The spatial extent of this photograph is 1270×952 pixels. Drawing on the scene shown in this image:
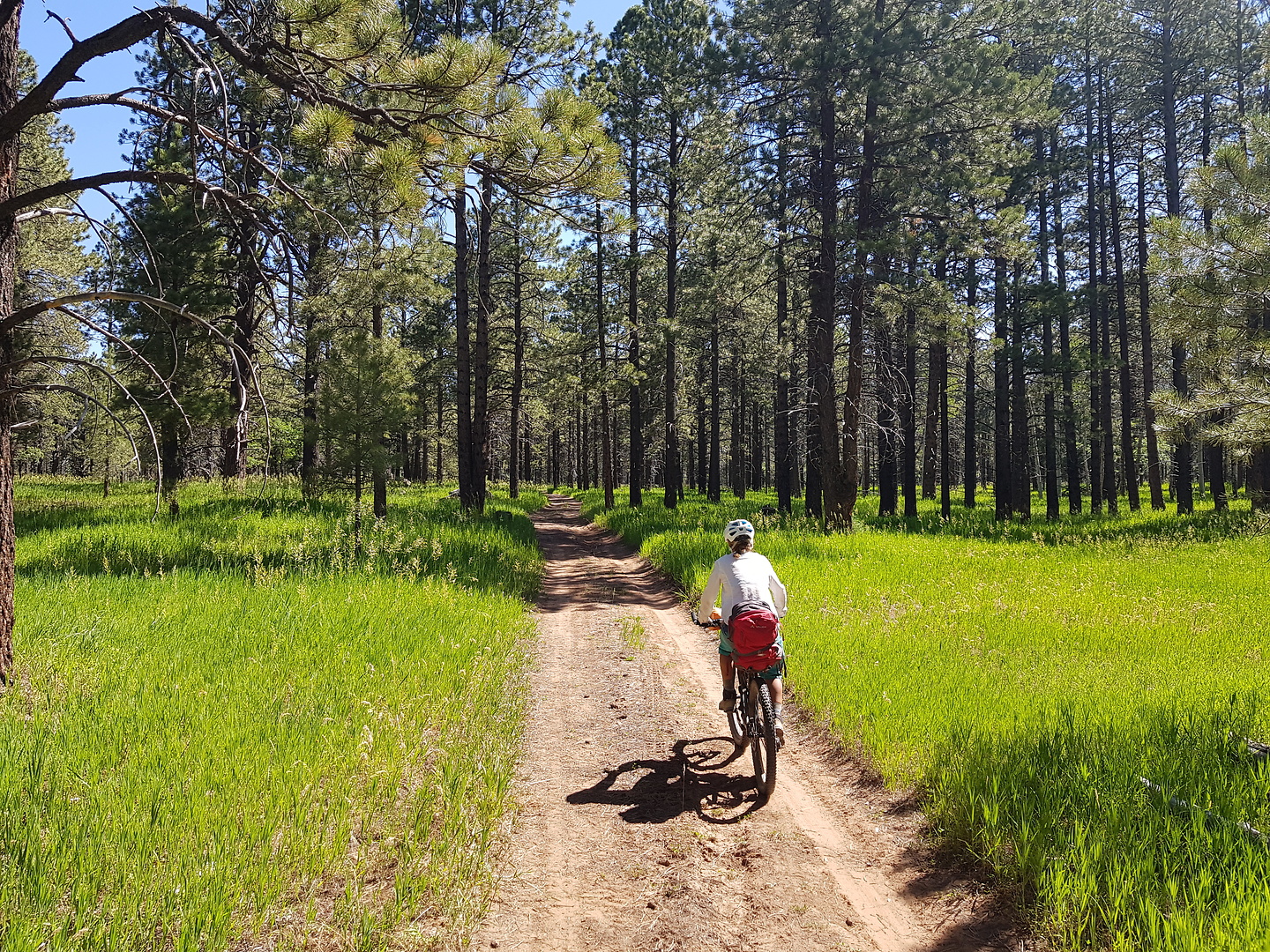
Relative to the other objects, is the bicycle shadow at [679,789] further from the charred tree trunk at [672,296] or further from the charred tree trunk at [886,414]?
the charred tree trunk at [672,296]

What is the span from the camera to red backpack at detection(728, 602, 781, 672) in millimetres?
4555

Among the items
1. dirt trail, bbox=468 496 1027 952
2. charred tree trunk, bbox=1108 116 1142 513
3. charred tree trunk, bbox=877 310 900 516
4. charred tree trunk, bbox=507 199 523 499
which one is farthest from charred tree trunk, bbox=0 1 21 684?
charred tree trunk, bbox=1108 116 1142 513

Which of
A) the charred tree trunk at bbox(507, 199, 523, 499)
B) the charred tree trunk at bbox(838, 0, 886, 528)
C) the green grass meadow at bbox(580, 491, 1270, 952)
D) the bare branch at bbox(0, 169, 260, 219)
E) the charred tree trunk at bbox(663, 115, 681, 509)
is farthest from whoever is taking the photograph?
the charred tree trunk at bbox(507, 199, 523, 499)

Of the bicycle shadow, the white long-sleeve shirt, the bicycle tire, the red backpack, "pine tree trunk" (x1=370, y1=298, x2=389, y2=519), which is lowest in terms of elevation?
A: the bicycle shadow

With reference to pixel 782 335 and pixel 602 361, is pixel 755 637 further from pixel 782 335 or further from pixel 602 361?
pixel 602 361

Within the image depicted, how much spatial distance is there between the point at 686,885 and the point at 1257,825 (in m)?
3.08

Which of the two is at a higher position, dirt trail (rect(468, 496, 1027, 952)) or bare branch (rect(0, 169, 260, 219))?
bare branch (rect(0, 169, 260, 219))

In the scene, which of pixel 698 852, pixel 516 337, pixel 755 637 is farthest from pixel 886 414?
pixel 698 852

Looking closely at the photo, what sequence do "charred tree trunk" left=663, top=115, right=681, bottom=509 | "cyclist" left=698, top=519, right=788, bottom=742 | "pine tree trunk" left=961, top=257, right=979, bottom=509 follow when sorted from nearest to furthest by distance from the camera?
"cyclist" left=698, top=519, right=788, bottom=742, "pine tree trunk" left=961, top=257, right=979, bottom=509, "charred tree trunk" left=663, top=115, right=681, bottom=509

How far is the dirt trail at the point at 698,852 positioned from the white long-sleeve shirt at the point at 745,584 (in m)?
1.32

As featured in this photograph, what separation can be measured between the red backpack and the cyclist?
3.4 inches

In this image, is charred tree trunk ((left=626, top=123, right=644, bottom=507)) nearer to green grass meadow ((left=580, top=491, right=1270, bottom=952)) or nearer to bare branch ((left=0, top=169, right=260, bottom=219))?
green grass meadow ((left=580, top=491, right=1270, bottom=952))

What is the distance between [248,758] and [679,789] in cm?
288

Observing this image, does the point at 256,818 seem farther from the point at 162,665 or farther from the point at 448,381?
the point at 448,381
